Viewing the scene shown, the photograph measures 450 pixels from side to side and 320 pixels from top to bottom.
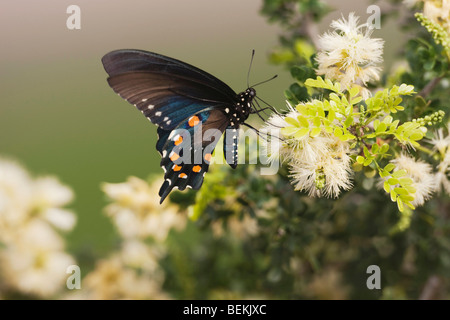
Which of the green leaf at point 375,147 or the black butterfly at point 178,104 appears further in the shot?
the black butterfly at point 178,104

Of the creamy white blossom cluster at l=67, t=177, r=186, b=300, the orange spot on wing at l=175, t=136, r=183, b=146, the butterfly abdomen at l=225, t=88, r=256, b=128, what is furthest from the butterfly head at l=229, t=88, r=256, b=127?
the creamy white blossom cluster at l=67, t=177, r=186, b=300

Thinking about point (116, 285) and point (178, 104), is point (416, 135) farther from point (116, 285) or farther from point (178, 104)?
point (116, 285)

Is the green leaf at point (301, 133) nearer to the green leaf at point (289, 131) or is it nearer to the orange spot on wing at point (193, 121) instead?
the green leaf at point (289, 131)

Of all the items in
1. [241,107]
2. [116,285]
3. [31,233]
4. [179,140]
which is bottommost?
[116,285]

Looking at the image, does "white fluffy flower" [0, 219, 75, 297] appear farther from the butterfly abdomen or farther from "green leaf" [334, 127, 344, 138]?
"green leaf" [334, 127, 344, 138]

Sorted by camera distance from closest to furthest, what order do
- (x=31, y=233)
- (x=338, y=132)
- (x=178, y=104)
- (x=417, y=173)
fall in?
(x=338, y=132)
(x=417, y=173)
(x=178, y=104)
(x=31, y=233)

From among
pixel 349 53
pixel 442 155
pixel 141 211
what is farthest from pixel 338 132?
pixel 141 211

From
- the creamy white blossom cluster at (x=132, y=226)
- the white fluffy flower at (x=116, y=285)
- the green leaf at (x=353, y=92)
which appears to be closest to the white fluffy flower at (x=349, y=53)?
the green leaf at (x=353, y=92)
